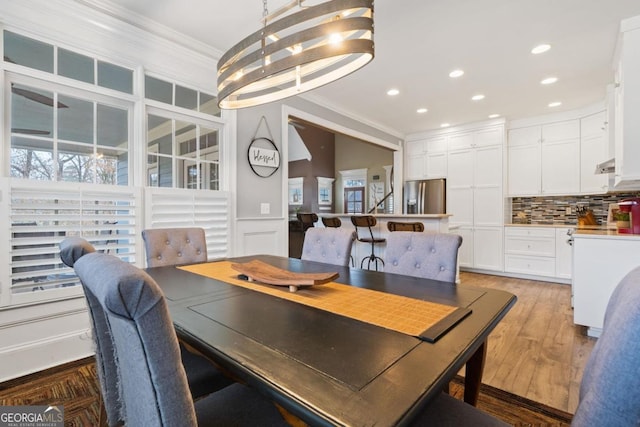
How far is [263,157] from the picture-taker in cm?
352

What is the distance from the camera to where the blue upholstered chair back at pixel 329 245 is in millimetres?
2221

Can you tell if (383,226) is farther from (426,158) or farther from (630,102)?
(630,102)

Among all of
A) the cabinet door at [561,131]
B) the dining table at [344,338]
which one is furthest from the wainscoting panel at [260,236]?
the cabinet door at [561,131]

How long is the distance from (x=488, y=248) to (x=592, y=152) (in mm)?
2056

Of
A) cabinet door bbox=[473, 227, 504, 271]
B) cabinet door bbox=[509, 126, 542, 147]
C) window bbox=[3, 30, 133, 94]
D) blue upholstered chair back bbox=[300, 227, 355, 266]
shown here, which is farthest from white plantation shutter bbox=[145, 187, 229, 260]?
cabinet door bbox=[509, 126, 542, 147]

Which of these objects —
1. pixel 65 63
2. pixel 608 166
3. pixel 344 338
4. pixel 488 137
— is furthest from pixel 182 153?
pixel 488 137

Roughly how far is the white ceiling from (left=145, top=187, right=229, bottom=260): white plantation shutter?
54.9 inches

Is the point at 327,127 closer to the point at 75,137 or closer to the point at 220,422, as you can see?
the point at 75,137

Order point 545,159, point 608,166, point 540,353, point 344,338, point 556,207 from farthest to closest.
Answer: point 556,207 → point 545,159 → point 608,166 → point 540,353 → point 344,338

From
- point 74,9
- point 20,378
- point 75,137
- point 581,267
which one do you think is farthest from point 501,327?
point 74,9

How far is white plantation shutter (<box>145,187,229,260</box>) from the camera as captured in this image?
2.70 metres

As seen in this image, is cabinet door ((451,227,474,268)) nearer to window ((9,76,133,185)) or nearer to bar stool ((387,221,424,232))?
bar stool ((387,221,424,232))

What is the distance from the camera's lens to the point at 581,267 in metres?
2.86

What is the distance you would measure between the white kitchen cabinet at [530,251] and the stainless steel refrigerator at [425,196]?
3.91 feet
